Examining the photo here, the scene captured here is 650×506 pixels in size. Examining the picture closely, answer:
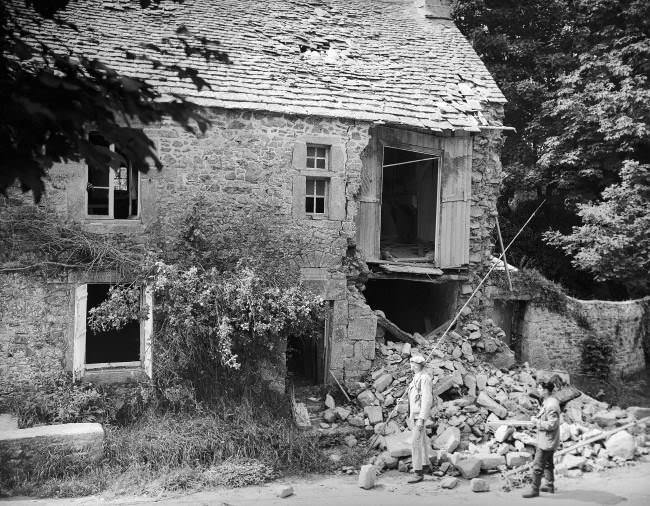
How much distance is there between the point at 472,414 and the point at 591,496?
2.57 metres

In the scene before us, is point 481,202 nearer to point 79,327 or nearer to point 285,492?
point 285,492

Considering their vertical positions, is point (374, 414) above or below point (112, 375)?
below

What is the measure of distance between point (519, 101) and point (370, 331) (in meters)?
11.5

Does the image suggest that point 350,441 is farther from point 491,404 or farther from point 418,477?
point 491,404

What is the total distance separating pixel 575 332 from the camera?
14680mm

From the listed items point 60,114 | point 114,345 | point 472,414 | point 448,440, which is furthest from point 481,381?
point 60,114

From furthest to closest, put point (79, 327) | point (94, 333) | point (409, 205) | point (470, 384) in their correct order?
point (409, 205) < point (470, 384) < point (79, 327) < point (94, 333)

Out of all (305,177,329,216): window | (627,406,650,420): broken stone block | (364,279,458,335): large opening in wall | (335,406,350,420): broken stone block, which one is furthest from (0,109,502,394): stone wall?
(627,406,650,420): broken stone block

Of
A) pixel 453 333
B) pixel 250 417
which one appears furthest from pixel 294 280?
pixel 453 333

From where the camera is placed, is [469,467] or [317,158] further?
[317,158]

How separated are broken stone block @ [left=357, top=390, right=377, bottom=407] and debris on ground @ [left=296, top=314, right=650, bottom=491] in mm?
17

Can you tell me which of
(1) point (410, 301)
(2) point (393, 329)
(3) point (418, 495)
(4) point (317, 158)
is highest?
(4) point (317, 158)

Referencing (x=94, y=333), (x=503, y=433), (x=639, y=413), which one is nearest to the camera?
(x=503, y=433)

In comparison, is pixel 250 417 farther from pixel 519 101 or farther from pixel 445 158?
pixel 519 101
